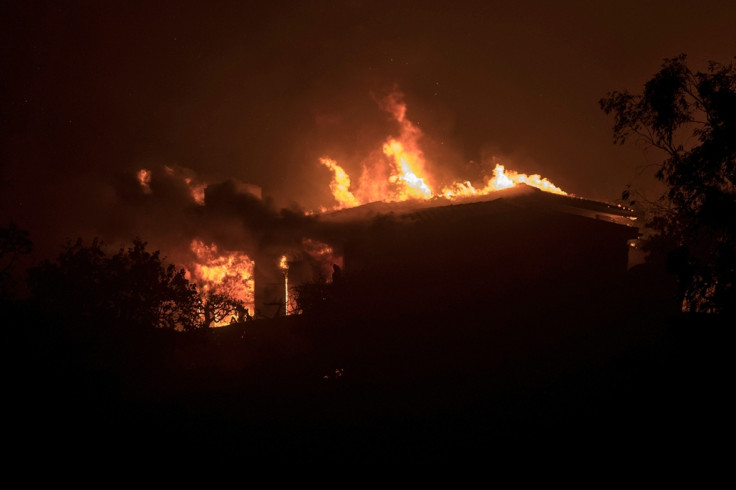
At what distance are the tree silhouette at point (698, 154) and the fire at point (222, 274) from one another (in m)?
24.5

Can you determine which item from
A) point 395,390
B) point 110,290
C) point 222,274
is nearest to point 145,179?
point 222,274

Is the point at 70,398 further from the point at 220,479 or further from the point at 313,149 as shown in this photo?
the point at 313,149

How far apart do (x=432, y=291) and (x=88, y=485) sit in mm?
14948

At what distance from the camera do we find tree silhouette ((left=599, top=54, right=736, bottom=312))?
14789mm

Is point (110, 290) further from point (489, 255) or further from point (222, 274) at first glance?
point (222, 274)

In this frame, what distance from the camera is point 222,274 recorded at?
125 feet

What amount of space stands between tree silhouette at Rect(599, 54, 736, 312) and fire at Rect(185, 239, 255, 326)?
24489 millimetres

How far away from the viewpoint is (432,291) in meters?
24.9

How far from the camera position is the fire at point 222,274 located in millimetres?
36188

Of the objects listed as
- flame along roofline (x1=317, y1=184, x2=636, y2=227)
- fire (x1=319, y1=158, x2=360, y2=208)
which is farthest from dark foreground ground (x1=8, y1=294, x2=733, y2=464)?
fire (x1=319, y1=158, x2=360, y2=208)

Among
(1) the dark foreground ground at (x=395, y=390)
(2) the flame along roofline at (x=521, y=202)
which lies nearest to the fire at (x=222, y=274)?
(2) the flame along roofline at (x=521, y=202)

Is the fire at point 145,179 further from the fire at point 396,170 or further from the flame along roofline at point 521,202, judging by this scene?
the fire at point 396,170

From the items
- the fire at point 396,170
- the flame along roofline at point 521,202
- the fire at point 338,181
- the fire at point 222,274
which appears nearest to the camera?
the flame along roofline at point 521,202

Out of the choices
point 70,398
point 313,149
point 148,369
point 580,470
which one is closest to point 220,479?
point 70,398
